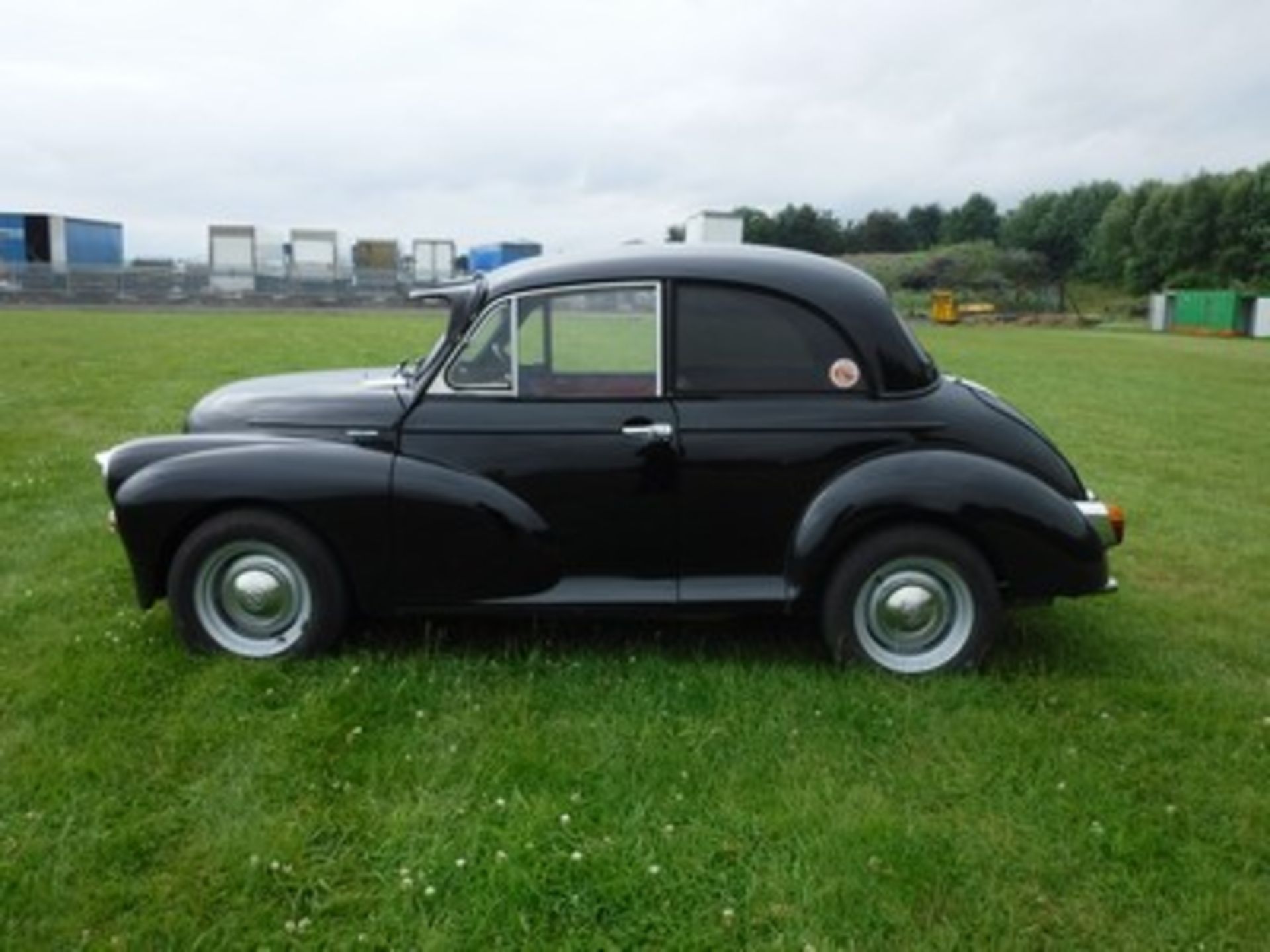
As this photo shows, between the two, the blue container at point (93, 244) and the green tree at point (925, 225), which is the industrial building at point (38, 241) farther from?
the green tree at point (925, 225)

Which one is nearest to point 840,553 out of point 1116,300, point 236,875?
point 236,875

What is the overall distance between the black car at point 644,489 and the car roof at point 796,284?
0.01 metres

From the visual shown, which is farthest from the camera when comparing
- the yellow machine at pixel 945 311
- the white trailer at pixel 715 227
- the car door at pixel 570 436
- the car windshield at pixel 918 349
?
the yellow machine at pixel 945 311

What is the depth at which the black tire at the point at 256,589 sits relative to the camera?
4191 millimetres

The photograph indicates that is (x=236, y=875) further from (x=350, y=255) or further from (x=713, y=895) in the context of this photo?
(x=350, y=255)

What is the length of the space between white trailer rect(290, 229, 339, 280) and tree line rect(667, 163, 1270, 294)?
19026 millimetres

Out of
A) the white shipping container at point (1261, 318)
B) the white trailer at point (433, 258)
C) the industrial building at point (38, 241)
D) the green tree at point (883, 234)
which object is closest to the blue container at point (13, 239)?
the industrial building at point (38, 241)

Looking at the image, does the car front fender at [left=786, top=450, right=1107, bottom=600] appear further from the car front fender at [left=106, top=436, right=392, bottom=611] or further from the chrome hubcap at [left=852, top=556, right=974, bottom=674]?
the car front fender at [left=106, top=436, right=392, bottom=611]

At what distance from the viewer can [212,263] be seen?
45.6 m

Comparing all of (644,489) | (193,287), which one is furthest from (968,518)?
(193,287)

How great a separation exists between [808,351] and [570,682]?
165cm

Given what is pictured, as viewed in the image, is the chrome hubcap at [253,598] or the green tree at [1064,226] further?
the green tree at [1064,226]

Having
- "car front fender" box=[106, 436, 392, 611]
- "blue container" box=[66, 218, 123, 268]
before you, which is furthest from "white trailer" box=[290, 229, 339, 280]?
"car front fender" box=[106, 436, 392, 611]

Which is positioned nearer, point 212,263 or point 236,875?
point 236,875
